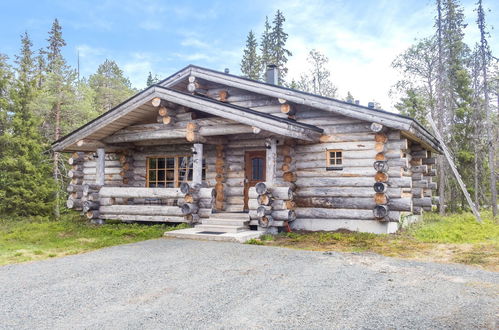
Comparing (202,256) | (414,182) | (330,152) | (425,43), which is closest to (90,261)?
(202,256)

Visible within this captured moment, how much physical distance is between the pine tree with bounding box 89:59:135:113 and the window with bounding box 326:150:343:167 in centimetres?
2297

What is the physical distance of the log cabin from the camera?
10766 mm

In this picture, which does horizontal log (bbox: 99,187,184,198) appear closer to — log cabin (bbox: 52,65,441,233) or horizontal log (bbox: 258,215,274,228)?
log cabin (bbox: 52,65,441,233)

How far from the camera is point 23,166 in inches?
627

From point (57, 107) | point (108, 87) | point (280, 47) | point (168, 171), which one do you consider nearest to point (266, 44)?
point (280, 47)

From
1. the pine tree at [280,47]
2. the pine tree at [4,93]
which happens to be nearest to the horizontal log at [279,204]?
the pine tree at [4,93]

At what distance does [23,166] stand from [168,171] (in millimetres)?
6367

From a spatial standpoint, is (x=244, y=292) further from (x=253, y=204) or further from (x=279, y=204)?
(x=279, y=204)

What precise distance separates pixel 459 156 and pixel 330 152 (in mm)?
12106

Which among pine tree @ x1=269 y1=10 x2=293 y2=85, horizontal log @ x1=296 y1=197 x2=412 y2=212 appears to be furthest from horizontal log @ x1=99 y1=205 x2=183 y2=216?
pine tree @ x1=269 y1=10 x2=293 y2=85

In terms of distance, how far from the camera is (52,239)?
1075 cm

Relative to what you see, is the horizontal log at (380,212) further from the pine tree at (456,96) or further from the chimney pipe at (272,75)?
the pine tree at (456,96)

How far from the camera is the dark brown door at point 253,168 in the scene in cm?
1316

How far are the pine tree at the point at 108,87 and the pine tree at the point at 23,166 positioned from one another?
523 inches
